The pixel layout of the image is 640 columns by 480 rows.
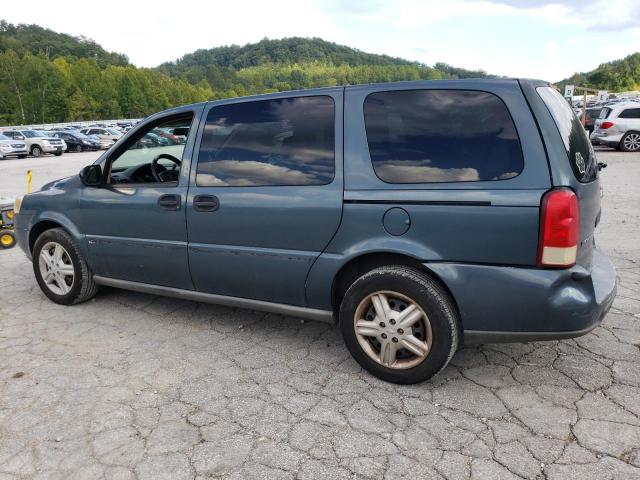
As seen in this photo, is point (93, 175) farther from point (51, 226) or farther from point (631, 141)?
point (631, 141)

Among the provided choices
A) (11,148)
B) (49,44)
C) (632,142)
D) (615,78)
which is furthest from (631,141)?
(49,44)

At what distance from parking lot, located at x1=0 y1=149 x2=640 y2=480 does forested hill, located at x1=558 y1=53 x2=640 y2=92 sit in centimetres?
11779

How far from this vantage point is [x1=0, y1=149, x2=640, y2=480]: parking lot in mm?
2365

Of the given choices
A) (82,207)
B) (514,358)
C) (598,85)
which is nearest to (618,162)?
(514,358)

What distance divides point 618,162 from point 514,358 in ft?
46.1

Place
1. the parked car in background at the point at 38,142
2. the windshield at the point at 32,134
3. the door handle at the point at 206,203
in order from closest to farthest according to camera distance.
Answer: the door handle at the point at 206,203
the parked car in background at the point at 38,142
the windshield at the point at 32,134

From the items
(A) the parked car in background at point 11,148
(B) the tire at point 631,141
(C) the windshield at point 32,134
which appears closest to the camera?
(B) the tire at point 631,141

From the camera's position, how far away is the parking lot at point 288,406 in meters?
2.37

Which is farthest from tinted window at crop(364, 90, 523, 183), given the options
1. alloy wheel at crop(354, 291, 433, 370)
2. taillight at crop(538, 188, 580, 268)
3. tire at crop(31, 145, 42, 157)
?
tire at crop(31, 145, 42, 157)

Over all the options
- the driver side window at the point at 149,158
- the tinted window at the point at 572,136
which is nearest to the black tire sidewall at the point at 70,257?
the driver side window at the point at 149,158

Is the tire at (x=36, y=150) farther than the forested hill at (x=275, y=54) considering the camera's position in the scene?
No

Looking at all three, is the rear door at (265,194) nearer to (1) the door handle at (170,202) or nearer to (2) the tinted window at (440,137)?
(1) the door handle at (170,202)

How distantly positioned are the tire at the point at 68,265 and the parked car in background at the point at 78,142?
102 feet

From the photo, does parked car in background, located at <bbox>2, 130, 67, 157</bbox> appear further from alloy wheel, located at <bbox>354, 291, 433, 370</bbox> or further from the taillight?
the taillight
